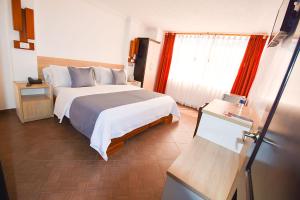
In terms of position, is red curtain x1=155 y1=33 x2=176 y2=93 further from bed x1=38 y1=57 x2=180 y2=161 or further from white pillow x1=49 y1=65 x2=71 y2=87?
white pillow x1=49 y1=65 x2=71 y2=87

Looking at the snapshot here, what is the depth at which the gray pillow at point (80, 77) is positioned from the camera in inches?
112

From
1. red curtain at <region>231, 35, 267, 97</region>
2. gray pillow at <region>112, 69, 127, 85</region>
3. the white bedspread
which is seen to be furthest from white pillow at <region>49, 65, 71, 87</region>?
red curtain at <region>231, 35, 267, 97</region>

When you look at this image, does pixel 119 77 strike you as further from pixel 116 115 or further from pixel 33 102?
pixel 116 115

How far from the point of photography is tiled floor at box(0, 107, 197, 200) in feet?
4.68

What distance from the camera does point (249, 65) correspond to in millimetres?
3639

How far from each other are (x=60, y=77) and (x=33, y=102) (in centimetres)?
62

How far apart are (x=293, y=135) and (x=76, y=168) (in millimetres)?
1914

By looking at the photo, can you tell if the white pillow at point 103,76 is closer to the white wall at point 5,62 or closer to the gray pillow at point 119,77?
the gray pillow at point 119,77

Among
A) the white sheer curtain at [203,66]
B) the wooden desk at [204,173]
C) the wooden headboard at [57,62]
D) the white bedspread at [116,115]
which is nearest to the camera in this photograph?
the wooden desk at [204,173]

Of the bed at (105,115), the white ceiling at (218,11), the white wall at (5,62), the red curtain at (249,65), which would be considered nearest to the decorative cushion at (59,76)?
the bed at (105,115)

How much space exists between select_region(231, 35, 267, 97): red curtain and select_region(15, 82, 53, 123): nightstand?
14.1 feet

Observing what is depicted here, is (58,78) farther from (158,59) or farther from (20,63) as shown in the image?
(158,59)

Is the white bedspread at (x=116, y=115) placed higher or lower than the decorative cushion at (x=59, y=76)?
lower

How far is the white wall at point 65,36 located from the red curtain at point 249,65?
10.2ft
